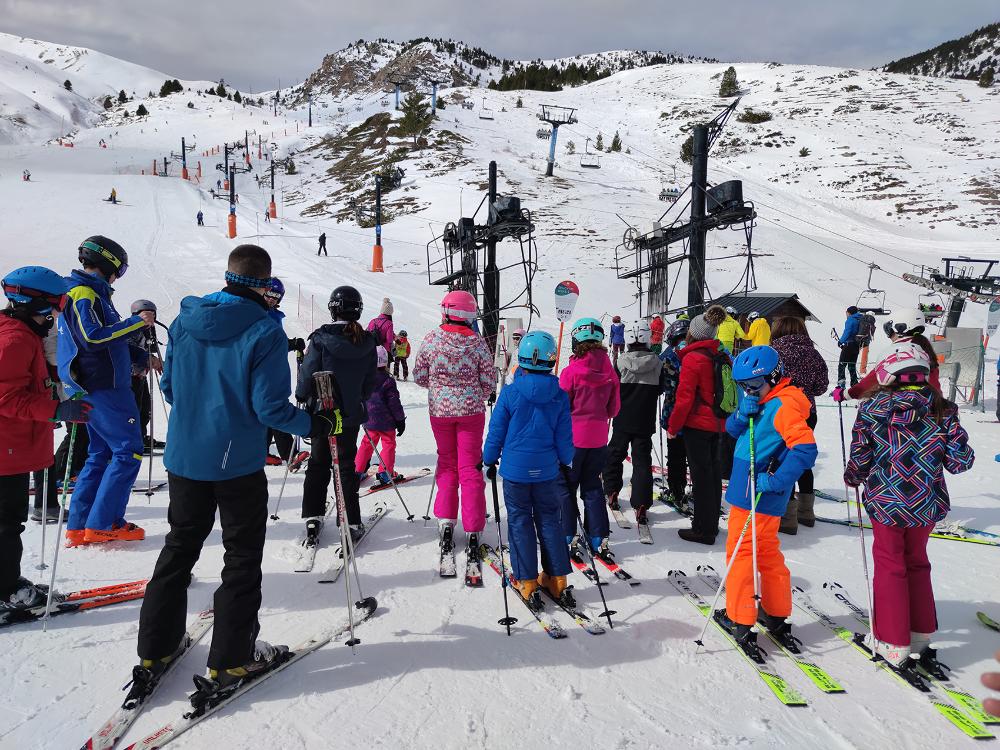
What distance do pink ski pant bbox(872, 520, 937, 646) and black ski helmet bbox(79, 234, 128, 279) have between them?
210 inches

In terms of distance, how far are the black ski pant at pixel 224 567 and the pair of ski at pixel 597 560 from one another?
90.1 inches

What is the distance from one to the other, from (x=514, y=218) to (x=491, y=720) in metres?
8.78

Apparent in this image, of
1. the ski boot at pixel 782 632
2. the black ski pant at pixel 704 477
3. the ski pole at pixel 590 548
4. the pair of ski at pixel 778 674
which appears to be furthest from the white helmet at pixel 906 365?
the ski pole at pixel 590 548

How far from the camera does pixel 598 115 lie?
6397cm

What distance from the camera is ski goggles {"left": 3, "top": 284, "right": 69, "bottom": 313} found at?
131 inches

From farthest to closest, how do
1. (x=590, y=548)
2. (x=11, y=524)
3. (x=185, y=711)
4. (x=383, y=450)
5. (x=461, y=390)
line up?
(x=383, y=450) < (x=461, y=390) < (x=590, y=548) < (x=11, y=524) < (x=185, y=711)

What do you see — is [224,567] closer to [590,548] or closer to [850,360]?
[590,548]

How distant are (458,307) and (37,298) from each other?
2719 millimetres

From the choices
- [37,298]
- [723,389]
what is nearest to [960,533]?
[723,389]

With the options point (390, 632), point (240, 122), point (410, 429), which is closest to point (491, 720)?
point (390, 632)

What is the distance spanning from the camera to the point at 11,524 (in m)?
3.26

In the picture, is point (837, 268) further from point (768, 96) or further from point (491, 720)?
point (768, 96)

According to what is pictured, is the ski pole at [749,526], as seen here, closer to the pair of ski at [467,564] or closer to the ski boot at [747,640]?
the ski boot at [747,640]

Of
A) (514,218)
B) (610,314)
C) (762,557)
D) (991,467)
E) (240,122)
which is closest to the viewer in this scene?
(762,557)
